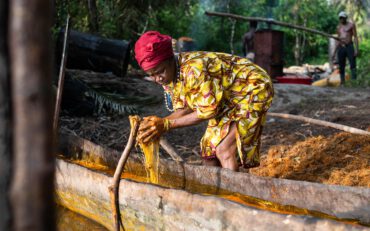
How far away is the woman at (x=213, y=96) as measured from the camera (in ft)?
10.5

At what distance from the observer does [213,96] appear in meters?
3.22

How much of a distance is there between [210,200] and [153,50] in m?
1.00

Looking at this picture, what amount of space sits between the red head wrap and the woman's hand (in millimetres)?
326

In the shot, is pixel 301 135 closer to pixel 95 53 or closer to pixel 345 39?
pixel 95 53

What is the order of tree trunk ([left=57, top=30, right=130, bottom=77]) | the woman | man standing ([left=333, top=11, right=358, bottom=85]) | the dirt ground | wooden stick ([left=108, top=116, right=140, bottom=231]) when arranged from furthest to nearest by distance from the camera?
man standing ([left=333, top=11, right=358, bottom=85]), tree trunk ([left=57, top=30, right=130, bottom=77]), the dirt ground, the woman, wooden stick ([left=108, top=116, right=140, bottom=231])

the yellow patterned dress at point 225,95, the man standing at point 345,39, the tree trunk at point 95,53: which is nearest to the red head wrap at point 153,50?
the yellow patterned dress at point 225,95

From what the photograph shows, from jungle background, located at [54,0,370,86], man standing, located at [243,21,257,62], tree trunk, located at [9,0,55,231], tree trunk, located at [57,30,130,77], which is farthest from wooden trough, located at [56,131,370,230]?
jungle background, located at [54,0,370,86]

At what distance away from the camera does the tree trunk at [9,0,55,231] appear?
1.05 meters

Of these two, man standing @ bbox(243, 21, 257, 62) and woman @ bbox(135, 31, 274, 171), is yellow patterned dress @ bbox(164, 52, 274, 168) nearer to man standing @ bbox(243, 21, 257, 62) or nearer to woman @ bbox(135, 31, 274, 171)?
woman @ bbox(135, 31, 274, 171)

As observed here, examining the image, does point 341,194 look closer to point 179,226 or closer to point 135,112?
point 179,226

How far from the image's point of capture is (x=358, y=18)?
19.7 meters

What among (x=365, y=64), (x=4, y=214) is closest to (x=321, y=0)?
(x=365, y=64)

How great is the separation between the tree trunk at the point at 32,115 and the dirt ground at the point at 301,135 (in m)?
3.73

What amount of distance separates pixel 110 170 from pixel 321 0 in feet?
59.1
